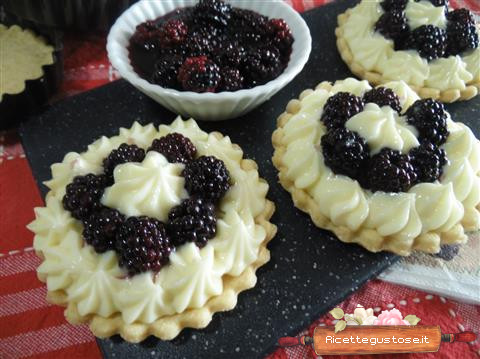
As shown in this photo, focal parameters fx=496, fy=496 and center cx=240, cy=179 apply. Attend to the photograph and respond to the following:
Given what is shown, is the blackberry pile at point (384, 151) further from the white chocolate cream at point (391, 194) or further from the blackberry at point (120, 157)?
the blackberry at point (120, 157)

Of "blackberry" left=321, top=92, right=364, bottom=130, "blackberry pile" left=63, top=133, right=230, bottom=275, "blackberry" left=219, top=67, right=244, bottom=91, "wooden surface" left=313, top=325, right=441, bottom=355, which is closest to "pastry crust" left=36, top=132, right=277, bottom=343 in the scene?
"blackberry pile" left=63, top=133, right=230, bottom=275

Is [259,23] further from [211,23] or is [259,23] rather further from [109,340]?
[109,340]

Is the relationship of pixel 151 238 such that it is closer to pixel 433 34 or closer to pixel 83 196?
pixel 83 196

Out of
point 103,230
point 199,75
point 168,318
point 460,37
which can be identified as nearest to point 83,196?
point 103,230

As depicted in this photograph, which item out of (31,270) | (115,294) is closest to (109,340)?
(115,294)

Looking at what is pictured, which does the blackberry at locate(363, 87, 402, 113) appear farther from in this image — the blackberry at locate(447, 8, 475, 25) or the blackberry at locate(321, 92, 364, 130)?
the blackberry at locate(447, 8, 475, 25)

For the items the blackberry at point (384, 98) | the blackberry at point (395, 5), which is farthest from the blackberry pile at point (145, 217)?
the blackberry at point (395, 5)
